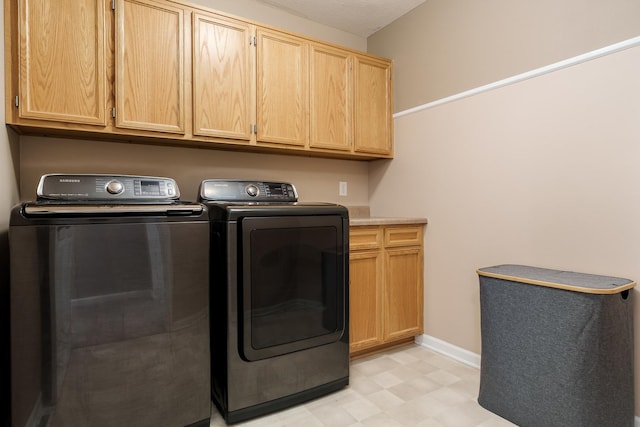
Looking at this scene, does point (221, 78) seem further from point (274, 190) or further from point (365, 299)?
point (365, 299)

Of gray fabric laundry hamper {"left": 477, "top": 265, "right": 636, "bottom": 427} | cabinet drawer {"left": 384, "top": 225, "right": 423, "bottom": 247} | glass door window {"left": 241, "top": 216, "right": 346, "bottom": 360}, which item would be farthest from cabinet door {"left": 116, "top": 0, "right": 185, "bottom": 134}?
gray fabric laundry hamper {"left": 477, "top": 265, "right": 636, "bottom": 427}

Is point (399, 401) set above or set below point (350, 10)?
below

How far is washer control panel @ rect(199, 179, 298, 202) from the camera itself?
217 cm

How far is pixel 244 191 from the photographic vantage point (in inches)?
89.3

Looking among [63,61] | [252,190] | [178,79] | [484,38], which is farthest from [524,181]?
[63,61]

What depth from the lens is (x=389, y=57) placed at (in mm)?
2916

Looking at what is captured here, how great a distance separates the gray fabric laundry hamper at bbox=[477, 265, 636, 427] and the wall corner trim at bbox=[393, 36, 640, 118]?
3.54 feet

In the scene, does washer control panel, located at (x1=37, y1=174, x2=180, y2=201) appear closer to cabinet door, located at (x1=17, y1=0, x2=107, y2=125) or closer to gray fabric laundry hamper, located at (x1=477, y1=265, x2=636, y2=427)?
cabinet door, located at (x1=17, y1=0, x2=107, y2=125)

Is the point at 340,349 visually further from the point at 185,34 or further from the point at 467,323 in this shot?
the point at 185,34

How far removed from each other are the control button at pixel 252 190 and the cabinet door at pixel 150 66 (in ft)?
1.74

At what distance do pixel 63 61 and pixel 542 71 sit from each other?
2.52 metres

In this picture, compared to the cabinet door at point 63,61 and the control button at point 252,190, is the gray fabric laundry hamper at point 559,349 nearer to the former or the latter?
the control button at point 252,190

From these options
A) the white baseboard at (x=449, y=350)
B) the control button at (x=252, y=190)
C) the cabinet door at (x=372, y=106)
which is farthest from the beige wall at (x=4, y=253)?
the white baseboard at (x=449, y=350)

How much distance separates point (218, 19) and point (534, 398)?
8.64 ft
